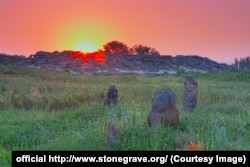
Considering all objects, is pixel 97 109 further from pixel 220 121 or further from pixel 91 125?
pixel 220 121

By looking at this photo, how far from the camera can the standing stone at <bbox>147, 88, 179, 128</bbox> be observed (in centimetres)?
1009

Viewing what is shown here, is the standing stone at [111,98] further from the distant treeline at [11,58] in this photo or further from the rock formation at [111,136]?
the distant treeline at [11,58]

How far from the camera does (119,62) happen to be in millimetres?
62094

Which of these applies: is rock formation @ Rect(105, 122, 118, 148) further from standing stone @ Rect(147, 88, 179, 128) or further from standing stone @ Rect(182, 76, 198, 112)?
standing stone @ Rect(182, 76, 198, 112)

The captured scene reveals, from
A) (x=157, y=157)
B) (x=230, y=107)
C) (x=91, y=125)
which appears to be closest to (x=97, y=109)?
(x=91, y=125)

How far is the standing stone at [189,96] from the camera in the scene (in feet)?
46.9

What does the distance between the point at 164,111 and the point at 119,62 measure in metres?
51.9

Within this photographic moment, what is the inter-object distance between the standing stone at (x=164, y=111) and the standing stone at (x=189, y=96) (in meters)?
3.52

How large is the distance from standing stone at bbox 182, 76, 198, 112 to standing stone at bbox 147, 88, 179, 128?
3523 mm

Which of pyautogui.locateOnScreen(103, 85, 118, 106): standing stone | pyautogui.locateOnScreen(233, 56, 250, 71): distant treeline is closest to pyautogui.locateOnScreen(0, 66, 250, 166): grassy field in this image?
pyautogui.locateOnScreen(103, 85, 118, 106): standing stone

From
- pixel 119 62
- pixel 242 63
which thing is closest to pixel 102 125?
pixel 119 62

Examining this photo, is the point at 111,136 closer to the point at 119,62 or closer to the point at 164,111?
the point at 164,111

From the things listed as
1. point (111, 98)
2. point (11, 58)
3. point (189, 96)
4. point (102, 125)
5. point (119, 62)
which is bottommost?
point (102, 125)

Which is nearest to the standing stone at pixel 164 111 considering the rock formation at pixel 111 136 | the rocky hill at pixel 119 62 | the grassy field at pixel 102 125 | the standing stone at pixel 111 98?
the grassy field at pixel 102 125
